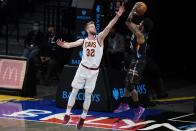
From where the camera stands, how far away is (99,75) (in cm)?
1351

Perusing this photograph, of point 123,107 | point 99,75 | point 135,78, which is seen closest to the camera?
point 135,78

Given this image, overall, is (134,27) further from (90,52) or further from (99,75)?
(99,75)

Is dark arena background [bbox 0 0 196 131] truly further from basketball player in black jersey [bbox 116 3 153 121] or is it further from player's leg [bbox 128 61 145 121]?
basketball player in black jersey [bbox 116 3 153 121]

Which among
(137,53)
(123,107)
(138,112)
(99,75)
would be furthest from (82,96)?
(137,53)

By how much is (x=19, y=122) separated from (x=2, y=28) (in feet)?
36.3

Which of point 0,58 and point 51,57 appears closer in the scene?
point 0,58

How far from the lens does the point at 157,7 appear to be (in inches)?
786

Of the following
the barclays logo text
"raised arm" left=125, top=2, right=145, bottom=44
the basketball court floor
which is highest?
"raised arm" left=125, top=2, right=145, bottom=44

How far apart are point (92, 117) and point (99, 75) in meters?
1.15

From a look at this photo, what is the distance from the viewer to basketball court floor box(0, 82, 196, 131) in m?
11.7

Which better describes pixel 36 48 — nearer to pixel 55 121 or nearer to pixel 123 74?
pixel 123 74

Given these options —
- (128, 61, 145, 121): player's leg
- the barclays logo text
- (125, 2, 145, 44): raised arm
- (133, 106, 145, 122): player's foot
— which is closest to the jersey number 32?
(125, 2, 145, 44): raised arm

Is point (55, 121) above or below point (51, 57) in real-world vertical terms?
below

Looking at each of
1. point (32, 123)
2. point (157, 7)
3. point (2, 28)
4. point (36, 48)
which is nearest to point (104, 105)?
point (32, 123)
